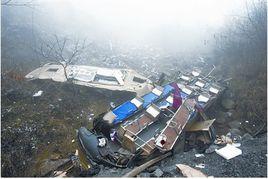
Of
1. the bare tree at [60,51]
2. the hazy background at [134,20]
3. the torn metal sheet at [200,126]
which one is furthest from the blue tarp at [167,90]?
the hazy background at [134,20]

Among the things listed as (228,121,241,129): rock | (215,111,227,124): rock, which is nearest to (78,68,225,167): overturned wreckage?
(215,111,227,124): rock

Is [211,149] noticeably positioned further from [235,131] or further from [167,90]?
[167,90]

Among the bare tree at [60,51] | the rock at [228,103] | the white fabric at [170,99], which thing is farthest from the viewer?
the bare tree at [60,51]

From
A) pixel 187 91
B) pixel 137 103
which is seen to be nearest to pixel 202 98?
pixel 187 91

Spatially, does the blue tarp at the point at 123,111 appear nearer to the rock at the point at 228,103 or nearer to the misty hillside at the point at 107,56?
the misty hillside at the point at 107,56

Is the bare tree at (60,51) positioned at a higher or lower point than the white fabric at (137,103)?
lower

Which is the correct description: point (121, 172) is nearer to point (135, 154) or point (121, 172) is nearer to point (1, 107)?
point (135, 154)

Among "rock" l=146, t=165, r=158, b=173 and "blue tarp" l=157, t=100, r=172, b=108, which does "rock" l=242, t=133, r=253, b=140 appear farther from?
"rock" l=146, t=165, r=158, b=173

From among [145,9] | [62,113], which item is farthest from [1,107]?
[145,9]
